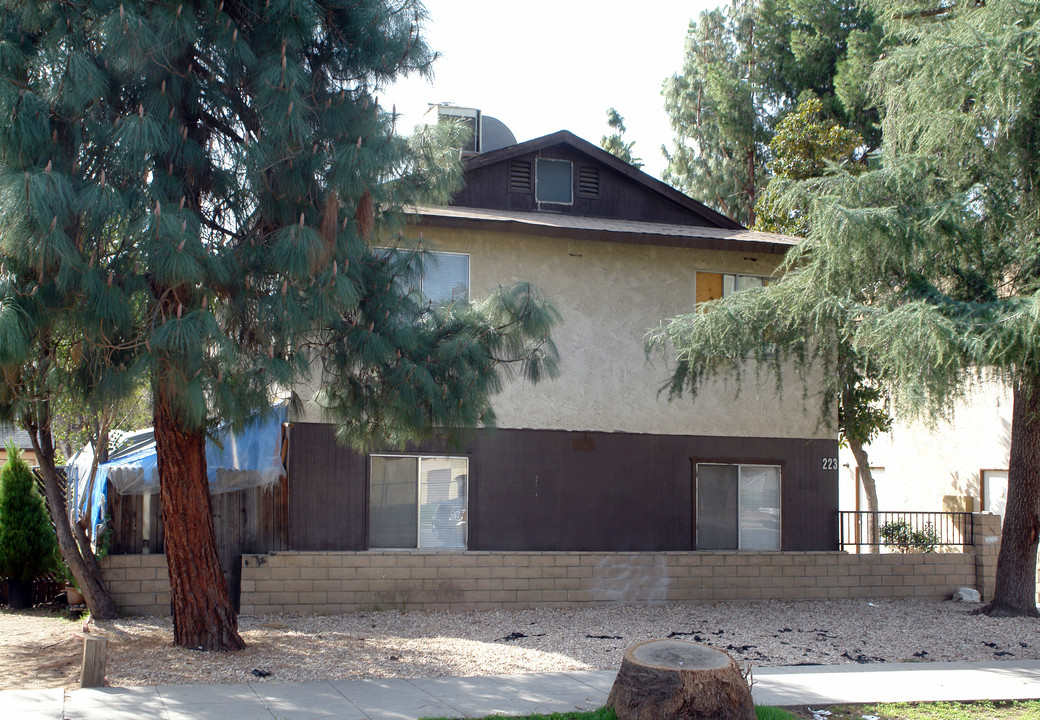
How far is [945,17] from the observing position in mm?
13195

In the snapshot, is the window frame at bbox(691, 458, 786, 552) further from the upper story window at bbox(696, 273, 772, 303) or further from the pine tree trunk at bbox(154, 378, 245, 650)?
the pine tree trunk at bbox(154, 378, 245, 650)

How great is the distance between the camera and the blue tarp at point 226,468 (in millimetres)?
11414

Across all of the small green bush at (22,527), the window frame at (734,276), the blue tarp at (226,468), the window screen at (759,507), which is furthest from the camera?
the window frame at (734,276)

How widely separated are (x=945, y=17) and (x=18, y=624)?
1457cm

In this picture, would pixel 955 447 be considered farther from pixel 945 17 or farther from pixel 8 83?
pixel 8 83

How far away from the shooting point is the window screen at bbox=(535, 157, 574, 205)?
14914 millimetres

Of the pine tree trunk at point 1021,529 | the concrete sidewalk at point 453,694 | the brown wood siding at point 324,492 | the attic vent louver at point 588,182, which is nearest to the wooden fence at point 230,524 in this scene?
the brown wood siding at point 324,492

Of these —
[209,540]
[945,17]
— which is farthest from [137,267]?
[945,17]

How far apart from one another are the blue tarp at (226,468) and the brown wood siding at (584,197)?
16.1 ft

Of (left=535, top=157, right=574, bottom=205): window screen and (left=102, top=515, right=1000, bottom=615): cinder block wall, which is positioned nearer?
(left=102, top=515, right=1000, bottom=615): cinder block wall

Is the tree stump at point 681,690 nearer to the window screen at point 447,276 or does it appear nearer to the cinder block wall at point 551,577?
the cinder block wall at point 551,577

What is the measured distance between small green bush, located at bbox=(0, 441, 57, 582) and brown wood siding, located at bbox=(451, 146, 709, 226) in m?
7.31

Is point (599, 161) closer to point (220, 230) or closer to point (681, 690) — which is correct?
point (220, 230)

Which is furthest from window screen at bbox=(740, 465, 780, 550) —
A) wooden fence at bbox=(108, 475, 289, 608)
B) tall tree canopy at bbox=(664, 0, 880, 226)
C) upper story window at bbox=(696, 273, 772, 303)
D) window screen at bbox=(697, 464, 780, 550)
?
tall tree canopy at bbox=(664, 0, 880, 226)
